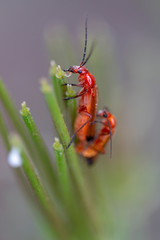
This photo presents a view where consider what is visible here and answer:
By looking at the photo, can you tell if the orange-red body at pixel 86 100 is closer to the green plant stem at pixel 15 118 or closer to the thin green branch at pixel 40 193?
the green plant stem at pixel 15 118

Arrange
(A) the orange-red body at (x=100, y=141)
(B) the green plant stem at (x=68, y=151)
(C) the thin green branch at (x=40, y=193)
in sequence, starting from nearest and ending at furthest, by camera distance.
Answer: (C) the thin green branch at (x=40, y=193), (B) the green plant stem at (x=68, y=151), (A) the orange-red body at (x=100, y=141)

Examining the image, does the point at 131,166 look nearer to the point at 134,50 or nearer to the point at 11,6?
the point at 134,50

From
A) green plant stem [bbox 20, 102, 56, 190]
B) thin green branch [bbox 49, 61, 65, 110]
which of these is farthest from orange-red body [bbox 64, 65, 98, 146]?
green plant stem [bbox 20, 102, 56, 190]

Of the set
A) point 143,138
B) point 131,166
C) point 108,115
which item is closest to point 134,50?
point 143,138

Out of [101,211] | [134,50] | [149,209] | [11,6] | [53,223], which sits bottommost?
[149,209]

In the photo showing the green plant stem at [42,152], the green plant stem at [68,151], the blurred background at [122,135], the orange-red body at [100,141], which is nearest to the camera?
the green plant stem at [68,151]

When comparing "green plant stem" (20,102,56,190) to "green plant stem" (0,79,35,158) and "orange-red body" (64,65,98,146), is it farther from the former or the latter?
"orange-red body" (64,65,98,146)

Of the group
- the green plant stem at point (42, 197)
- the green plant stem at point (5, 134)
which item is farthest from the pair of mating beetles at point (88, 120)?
the green plant stem at point (5, 134)
